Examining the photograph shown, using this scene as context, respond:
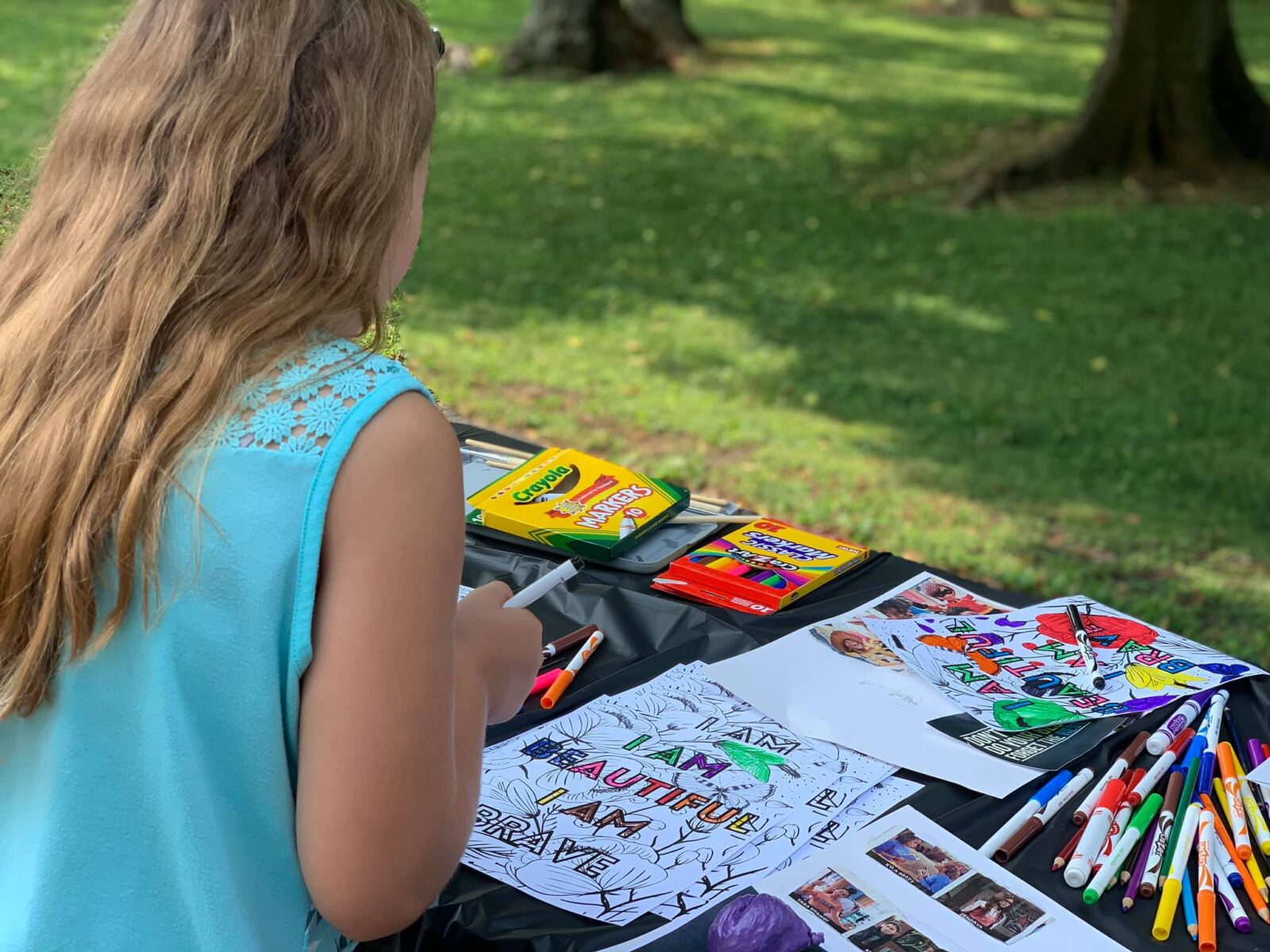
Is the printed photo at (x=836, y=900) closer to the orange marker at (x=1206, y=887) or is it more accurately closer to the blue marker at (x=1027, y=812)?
the blue marker at (x=1027, y=812)

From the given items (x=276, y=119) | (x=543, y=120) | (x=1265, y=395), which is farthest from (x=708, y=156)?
(x=276, y=119)

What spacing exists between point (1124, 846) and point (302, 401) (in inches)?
36.2

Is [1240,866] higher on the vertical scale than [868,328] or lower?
higher

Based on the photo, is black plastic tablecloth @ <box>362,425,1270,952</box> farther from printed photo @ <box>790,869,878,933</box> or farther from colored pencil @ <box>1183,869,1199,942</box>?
printed photo @ <box>790,869,878,933</box>

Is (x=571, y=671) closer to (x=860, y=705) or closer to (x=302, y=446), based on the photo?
(x=860, y=705)

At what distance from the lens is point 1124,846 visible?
4.40 feet

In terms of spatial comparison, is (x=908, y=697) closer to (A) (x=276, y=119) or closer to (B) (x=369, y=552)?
(B) (x=369, y=552)

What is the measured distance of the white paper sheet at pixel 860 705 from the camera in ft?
4.91

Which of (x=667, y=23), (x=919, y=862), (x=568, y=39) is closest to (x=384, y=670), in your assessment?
(x=919, y=862)

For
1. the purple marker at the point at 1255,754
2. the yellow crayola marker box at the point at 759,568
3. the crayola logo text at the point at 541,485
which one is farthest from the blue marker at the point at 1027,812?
the crayola logo text at the point at 541,485

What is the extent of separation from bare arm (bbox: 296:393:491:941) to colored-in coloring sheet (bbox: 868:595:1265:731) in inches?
33.1

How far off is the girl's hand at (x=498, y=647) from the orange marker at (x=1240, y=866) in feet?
2.37

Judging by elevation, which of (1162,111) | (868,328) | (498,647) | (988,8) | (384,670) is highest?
(384,670)

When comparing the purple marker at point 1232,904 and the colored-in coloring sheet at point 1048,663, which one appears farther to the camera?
the colored-in coloring sheet at point 1048,663
